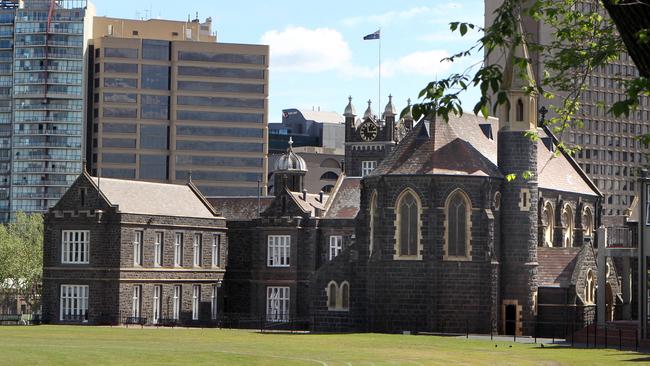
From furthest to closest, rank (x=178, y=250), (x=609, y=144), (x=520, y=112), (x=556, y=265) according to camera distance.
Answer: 1. (x=609, y=144)
2. (x=178, y=250)
3. (x=556, y=265)
4. (x=520, y=112)

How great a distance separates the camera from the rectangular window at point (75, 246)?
250 feet

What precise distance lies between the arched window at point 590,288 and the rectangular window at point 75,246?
28309mm

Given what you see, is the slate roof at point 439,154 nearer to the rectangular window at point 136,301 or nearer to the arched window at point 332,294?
the arched window at point 332,294

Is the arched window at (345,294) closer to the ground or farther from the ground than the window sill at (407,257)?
closer to the ground

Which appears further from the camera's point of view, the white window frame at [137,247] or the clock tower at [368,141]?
the clock tower at [368,141]

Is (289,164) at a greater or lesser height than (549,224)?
greater

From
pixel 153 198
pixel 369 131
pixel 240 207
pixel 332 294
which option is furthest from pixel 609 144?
pixel 332 294

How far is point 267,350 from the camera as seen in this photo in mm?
47844

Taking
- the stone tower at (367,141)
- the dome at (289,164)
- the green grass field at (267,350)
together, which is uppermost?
the stone tower at (367,141)

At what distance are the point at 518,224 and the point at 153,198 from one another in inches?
930

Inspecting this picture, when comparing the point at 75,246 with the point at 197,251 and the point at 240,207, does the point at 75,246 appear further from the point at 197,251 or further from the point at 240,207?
the point at 240,207

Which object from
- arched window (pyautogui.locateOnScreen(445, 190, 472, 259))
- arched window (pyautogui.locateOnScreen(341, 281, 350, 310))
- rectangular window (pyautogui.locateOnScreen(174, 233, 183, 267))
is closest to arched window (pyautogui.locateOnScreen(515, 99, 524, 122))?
arched window (pyautogui.locateOnScreen(445, 190, 472, 259))

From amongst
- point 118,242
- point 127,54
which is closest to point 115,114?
point 127,54

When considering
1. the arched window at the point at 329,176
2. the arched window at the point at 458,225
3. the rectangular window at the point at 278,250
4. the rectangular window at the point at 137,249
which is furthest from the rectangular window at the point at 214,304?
the arched window at the point at 329,176
